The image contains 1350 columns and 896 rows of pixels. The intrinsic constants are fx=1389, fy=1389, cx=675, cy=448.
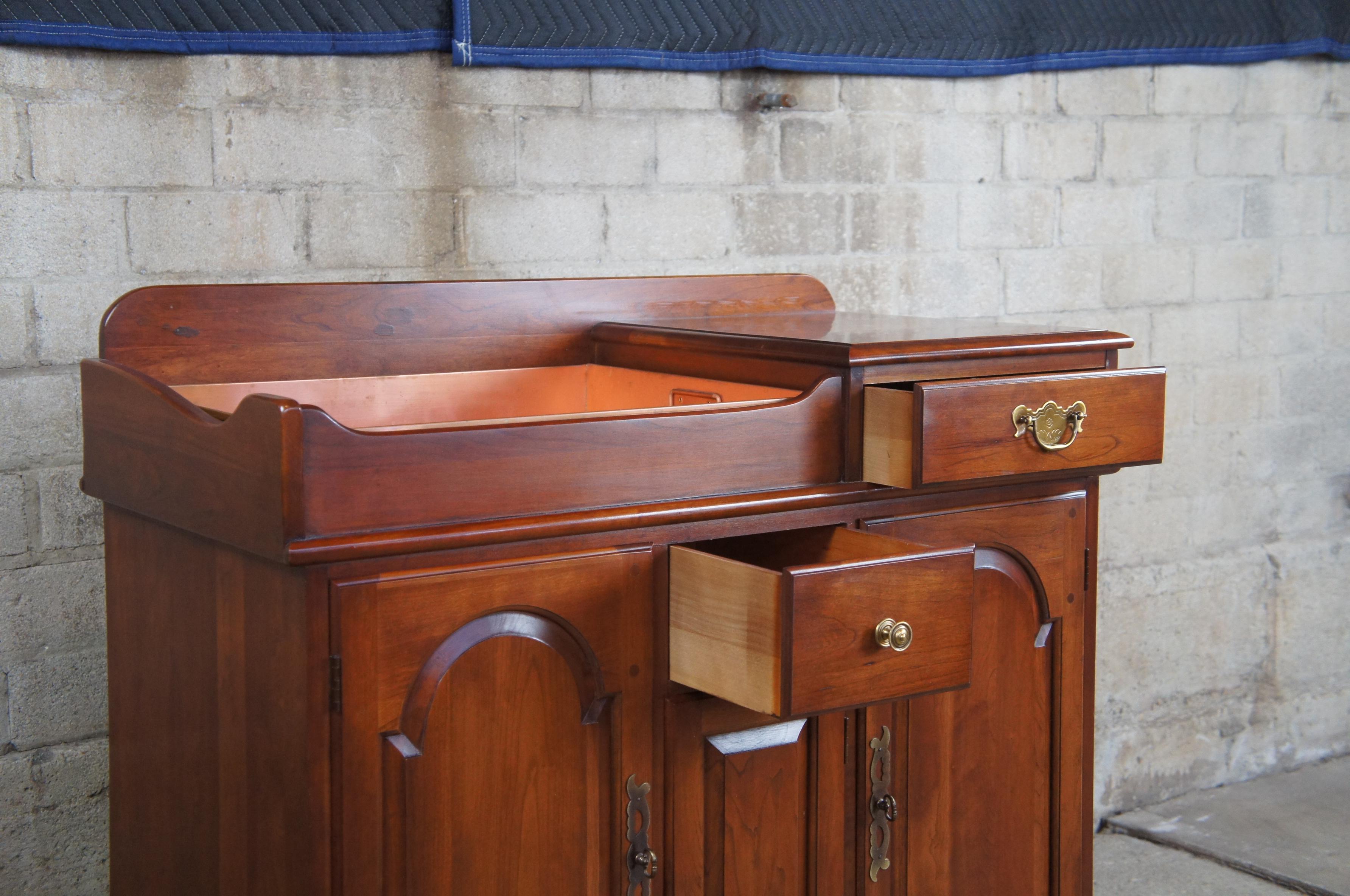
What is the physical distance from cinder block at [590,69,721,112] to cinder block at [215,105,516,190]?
0.17 m

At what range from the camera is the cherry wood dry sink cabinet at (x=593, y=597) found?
1.29 meters

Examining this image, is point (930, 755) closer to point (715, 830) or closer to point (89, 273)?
point (715, 830)

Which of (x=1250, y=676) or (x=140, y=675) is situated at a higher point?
(x=140, y=675)

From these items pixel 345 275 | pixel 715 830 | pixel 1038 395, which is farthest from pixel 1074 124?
pixel 715 830

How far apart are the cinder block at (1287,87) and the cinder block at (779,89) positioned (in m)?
1.04

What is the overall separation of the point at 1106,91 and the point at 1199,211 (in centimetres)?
A: 36

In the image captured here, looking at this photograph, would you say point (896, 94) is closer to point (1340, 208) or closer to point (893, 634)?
point (1340, 208)

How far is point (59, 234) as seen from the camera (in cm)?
184

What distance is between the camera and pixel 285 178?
6.48 feet

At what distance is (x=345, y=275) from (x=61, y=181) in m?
0.40

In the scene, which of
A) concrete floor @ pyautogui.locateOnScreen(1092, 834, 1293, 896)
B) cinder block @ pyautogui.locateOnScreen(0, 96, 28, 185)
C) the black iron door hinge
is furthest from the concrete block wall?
the black iron door hinge

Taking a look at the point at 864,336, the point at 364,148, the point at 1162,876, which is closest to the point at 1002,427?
the point at 864,336

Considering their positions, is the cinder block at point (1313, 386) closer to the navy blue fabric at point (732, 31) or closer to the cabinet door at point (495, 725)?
the navy blue fabric at point (732, 31)

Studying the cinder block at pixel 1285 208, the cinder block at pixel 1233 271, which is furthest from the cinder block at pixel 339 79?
the cinder block at pixel 1285 208
